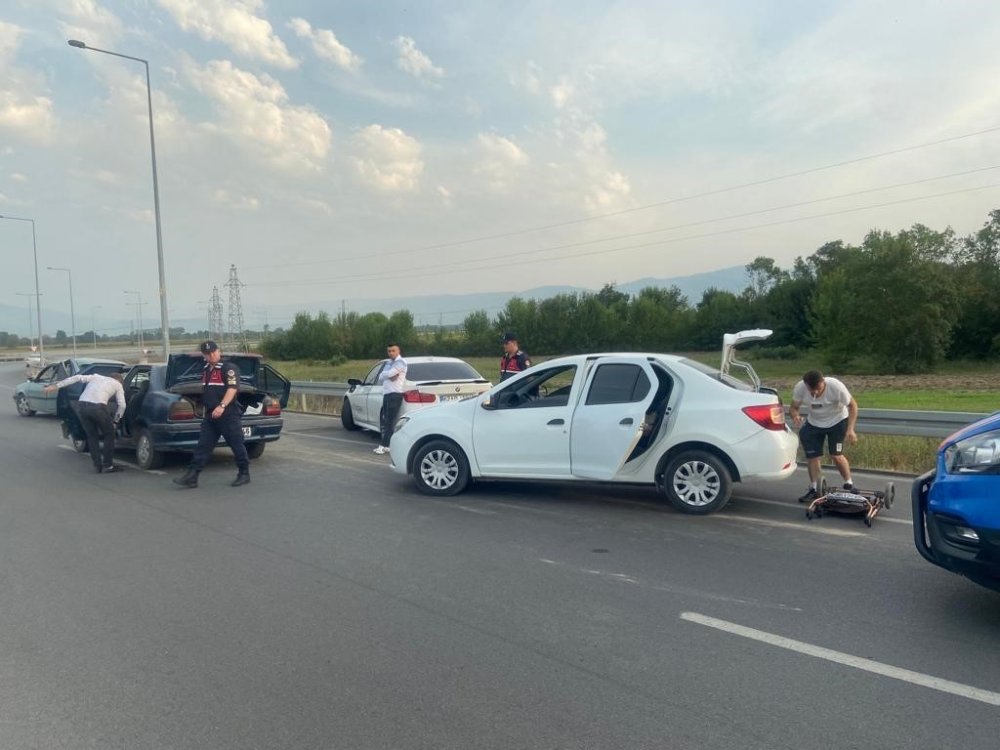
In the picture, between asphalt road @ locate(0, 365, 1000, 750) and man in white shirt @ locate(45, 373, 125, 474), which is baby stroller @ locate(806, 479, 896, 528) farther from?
man in white shirt @ locate(45, 373, 125, 474)

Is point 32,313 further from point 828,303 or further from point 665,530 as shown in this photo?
point 665,530

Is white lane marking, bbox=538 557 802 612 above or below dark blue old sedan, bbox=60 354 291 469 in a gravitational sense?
below

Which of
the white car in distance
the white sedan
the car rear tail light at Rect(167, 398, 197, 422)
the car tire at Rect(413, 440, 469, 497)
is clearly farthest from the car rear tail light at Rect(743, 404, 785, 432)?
the car rear tail light at Rect(167, 398, 197, 422)

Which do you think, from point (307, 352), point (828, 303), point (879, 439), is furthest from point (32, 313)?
point (879, 439)

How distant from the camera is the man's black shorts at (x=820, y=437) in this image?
8016 mm

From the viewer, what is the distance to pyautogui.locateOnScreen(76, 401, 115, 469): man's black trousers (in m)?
10.5

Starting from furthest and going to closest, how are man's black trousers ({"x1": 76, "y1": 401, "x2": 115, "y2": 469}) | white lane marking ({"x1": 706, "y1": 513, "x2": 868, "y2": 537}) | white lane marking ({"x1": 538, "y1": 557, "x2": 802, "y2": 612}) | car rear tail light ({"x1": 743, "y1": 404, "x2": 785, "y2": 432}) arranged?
man's black trousers ({"x1": 76, "y1": 401, "x2": 115, "y2": 469})
car rear tail light ({"x1": 743, "y1": 404, "x2": 785, "y2": 432})
white lane marking ({"x1": 706, "y1": 513, "x2": 868, "y2": 537})
white lane marking ({"x1": 538, "y1": 557, "x2": 802, "y2": 612})

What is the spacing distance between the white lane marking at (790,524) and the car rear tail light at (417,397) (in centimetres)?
593

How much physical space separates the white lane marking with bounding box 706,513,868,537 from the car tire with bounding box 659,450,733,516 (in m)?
0.12

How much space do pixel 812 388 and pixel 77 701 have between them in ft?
22.6

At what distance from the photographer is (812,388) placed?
26.1 ft

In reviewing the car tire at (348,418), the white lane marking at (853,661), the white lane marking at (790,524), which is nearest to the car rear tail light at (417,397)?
the car tire at (348,418)

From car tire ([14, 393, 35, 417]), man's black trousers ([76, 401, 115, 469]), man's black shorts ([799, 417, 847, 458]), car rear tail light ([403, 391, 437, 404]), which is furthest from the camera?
car tire ([14, 393, 35, 417])

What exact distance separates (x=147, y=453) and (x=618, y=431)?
23.1 ft
